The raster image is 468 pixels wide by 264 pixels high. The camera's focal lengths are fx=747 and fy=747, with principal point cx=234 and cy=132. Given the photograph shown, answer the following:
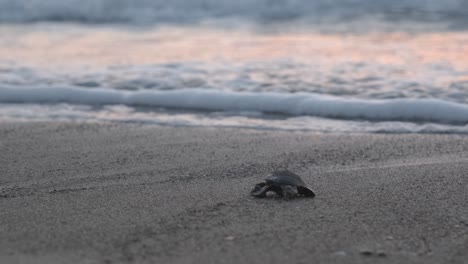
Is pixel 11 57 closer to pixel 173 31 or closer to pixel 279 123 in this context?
pixel 173 31

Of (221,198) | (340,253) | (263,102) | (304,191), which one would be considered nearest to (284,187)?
(304,191)

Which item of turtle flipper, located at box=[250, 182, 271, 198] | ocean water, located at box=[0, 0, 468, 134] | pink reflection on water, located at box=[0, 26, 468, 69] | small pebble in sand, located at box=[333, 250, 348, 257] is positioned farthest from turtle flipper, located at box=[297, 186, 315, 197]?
pink reflection on water, located at box=[0, 26, 468, 69]

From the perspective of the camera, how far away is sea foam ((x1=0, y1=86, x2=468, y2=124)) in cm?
439

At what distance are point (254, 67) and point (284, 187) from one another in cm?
317

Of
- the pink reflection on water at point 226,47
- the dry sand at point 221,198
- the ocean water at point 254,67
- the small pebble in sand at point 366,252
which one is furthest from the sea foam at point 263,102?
the small pebble in sand at point 366,252

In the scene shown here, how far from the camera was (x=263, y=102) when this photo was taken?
477 centimetres

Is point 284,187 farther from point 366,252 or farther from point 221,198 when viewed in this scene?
Answer: point 366,252

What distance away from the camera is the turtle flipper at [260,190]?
2803 millimetres

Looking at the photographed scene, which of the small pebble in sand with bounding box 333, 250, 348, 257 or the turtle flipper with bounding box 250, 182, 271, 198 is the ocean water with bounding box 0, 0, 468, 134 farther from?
the small pebble in sand with bounding box 333, 250, 348, 257

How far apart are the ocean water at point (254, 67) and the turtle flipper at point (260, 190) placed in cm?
137

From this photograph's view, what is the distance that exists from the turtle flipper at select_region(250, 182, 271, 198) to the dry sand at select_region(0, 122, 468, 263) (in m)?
0.03

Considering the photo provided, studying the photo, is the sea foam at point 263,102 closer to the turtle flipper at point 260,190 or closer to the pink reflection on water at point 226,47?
Result: the pink reflection on water at point 226,47

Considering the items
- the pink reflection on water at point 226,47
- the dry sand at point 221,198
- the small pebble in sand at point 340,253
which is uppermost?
the pink reflection on water at point 226,47

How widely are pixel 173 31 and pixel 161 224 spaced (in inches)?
247
